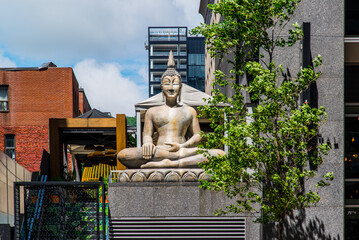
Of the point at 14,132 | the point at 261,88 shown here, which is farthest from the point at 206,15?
the point at 261,88

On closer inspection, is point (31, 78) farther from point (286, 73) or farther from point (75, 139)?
point (286, 73)

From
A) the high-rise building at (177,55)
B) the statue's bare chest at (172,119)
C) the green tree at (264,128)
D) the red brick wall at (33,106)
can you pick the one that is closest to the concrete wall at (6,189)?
the statue's bare chest at (172,119)

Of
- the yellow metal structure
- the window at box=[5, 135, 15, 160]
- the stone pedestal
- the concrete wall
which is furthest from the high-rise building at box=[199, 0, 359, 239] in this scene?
the window at box=[5, 135, 15, 160]

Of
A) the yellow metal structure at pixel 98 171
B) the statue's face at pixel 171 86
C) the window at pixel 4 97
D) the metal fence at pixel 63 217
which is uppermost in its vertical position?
the window at pixel 4 97

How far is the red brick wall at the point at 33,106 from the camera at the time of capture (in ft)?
119

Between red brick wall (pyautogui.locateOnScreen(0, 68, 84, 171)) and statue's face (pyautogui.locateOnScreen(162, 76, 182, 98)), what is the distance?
22.1 m

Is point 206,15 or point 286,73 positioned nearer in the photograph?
point 286,73

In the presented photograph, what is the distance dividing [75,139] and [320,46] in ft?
54.5

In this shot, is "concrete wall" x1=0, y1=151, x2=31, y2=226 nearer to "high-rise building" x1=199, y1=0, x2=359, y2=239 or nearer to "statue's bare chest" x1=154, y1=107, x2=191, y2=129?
"statue's bare chest" x1=154, y1=107, x2=191, y2=129

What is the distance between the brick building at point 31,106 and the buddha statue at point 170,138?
2191 centimetres

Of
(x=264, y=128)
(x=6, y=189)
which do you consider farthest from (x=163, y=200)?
(x=6, y=189)

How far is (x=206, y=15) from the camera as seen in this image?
47344 millimetres

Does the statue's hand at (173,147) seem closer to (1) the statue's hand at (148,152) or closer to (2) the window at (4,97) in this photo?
(1) the statue's hand at (148,152)

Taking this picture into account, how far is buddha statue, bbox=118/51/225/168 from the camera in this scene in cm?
1520
